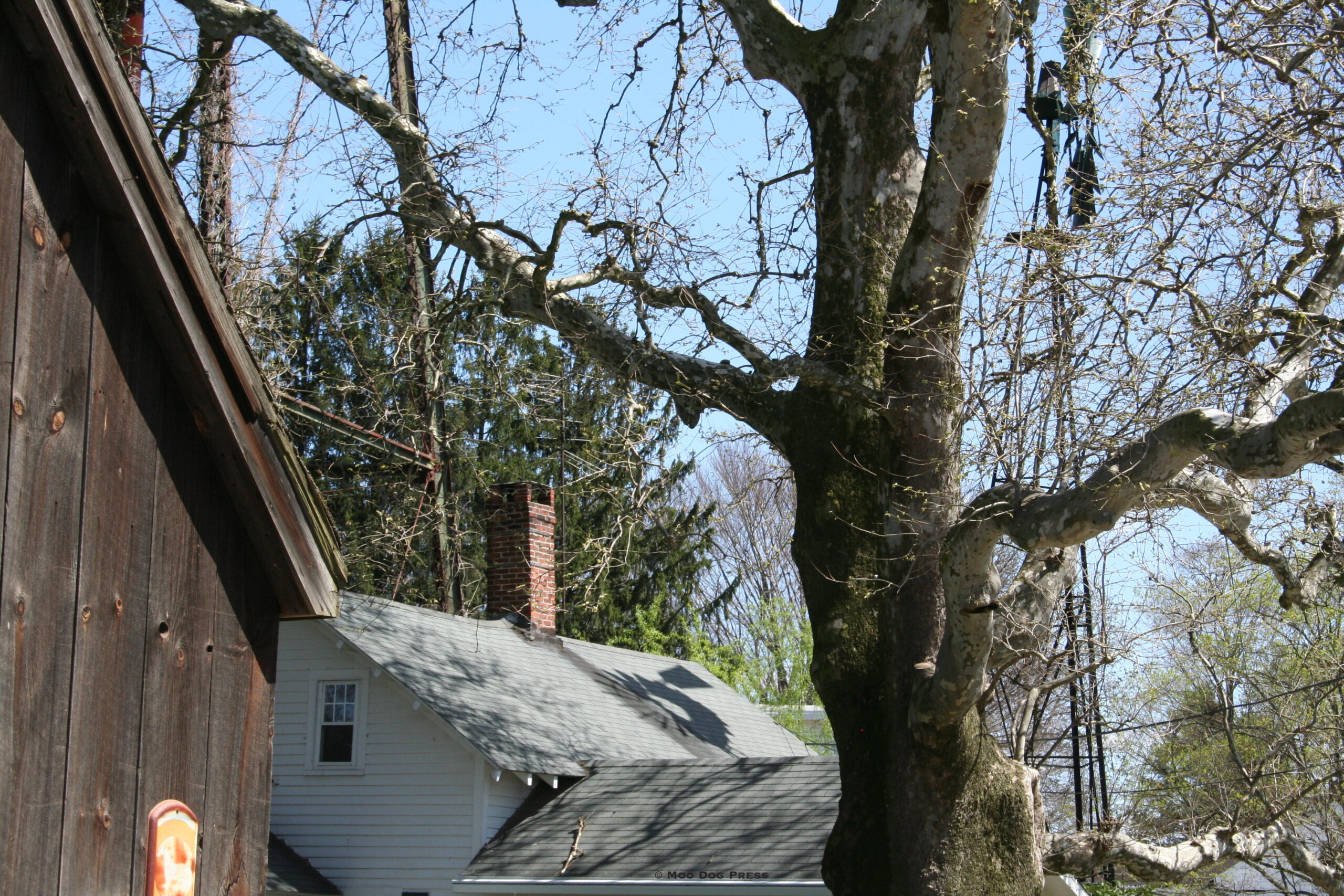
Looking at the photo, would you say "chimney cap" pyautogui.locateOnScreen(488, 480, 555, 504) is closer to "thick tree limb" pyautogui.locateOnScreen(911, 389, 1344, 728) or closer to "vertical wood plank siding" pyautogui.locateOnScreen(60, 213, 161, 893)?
"thick tree limb" pyautogui.locateOnScreen(911, 389, 1344, 728)

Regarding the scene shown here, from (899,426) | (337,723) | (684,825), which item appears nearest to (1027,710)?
(899,426)

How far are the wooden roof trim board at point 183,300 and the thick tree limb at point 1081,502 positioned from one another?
411 centimetres

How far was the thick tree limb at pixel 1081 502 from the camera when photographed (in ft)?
21.1

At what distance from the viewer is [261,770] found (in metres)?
4.07

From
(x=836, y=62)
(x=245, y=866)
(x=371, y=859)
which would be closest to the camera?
(x=245, y=866)

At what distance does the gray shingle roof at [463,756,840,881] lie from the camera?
1419cm

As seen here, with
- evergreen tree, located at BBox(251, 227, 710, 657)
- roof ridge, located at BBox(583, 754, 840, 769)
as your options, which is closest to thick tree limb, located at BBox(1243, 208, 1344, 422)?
evergreen tree, located at BBox(251, 227, 710, 657)

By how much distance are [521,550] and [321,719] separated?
3.66 m

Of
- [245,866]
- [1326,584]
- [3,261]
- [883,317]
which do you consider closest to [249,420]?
[3,261]

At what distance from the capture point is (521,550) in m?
18.4

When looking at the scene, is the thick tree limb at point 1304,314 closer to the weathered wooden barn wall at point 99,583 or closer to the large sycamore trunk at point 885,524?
the large sycamore trunk at point 885,524

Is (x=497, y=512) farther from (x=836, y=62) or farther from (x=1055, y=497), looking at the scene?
(x=1055, y=497)

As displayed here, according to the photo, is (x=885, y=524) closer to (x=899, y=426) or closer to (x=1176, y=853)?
(x=899, y=426)

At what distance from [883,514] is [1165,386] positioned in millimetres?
2240
